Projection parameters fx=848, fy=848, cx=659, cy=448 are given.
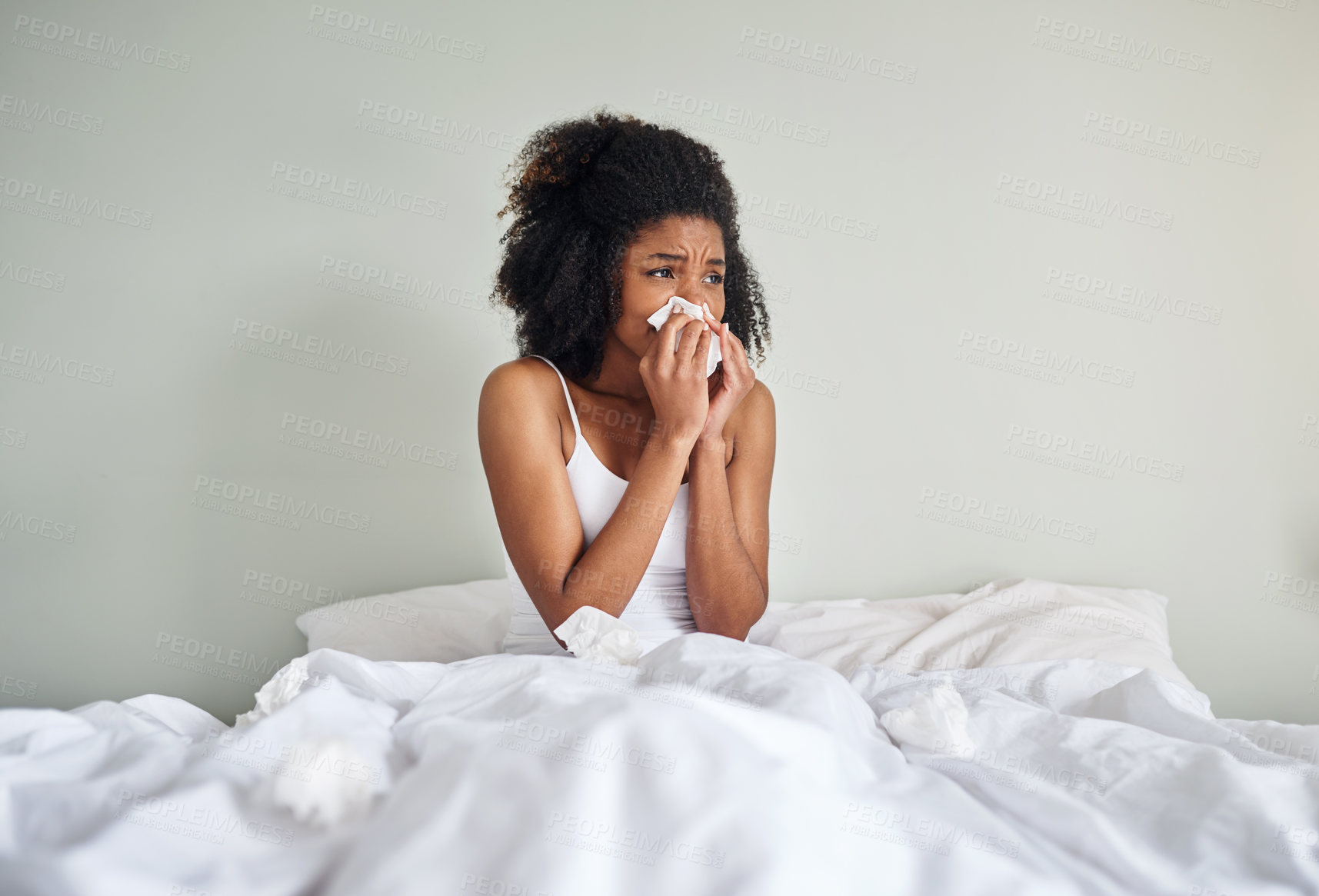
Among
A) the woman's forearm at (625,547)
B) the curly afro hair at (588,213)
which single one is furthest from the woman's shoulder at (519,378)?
the woman's forearm at (625,547)

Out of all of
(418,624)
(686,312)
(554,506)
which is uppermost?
(686,312)

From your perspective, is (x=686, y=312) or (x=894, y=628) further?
(x=894, y=628)

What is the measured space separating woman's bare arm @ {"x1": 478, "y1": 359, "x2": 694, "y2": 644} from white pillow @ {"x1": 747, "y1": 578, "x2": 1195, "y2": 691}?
461mm

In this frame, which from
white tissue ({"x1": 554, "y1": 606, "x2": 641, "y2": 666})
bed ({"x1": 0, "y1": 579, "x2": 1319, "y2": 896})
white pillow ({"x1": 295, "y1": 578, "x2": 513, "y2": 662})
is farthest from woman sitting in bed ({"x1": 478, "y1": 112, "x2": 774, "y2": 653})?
bed ({"x1": 0, "y1": 579, "x2": 1319, "y2": 896})

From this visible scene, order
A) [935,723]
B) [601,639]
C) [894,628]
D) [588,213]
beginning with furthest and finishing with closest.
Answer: [894,628]
[588,213]
[601,639]
[935,723]

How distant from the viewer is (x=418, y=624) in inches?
72.4

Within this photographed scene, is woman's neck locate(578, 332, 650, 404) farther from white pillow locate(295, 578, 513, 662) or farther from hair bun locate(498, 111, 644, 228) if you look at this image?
white pillow locate(295, 578, 513, 662)

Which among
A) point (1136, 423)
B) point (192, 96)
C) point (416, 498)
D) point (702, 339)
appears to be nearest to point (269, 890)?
point (702, 339)

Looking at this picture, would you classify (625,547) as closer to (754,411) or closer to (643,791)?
(754,411)

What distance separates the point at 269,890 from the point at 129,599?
1630 millimetres

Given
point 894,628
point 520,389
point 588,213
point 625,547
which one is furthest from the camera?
point 894,628

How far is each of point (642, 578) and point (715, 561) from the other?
0.43 ft

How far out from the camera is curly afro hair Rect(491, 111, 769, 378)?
154 cm

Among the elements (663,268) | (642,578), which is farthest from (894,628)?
(663,268)
